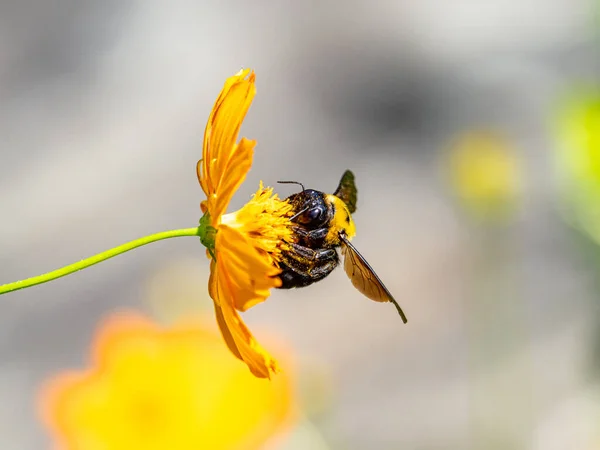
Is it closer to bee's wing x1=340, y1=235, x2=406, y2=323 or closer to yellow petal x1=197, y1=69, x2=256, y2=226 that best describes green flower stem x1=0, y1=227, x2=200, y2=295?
yellow petal x1=197, y1=69, x2=256, y2=226

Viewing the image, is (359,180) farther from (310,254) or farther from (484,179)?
(310,254)

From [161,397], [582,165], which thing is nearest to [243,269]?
[161,397]

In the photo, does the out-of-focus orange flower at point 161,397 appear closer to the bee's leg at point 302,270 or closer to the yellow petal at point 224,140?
the bee's leg at point 302,270

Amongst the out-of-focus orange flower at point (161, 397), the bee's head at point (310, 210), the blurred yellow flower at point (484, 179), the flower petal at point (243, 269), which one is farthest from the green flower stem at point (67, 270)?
the blurred yellow flower at point (484, 179)

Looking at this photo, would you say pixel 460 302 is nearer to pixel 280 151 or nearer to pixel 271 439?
pixel 280 151

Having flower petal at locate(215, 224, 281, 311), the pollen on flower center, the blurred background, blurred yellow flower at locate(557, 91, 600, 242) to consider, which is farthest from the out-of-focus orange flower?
blurred yellow flower at locate(557, 91, 600, 242)

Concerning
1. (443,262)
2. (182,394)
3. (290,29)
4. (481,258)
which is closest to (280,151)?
(290,29)
